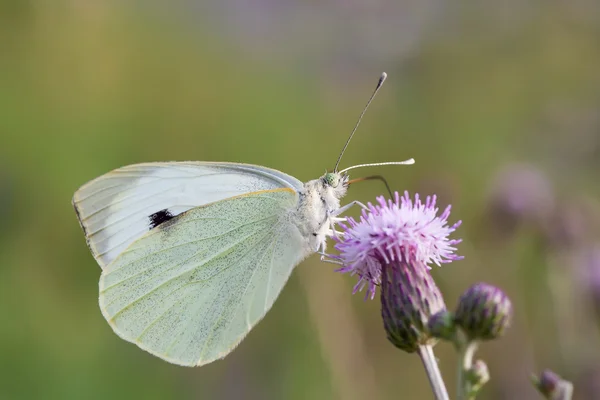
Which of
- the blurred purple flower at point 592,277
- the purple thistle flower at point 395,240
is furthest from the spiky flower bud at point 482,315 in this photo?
the blurred purple flower at point 592,277

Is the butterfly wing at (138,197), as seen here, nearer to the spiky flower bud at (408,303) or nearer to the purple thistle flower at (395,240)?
the purple thistle flower at (395,240)

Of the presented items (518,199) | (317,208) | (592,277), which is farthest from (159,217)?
(592,277)

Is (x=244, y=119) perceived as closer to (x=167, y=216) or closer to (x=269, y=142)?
(x=269, y=142)

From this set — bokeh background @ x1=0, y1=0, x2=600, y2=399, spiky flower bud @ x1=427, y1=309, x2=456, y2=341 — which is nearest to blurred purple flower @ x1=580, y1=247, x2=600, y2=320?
bokeh background @ x1=0, y1=0, x2=600, y2=399

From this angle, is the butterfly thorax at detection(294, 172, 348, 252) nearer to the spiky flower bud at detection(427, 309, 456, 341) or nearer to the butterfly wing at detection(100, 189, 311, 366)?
the butterfly wing at detection(100, 189, 311, 366)

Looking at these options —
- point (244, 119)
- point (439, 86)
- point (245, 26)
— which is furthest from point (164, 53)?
point (439, 86)

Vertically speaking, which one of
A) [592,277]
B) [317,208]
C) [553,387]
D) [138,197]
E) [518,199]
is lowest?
[592,277]

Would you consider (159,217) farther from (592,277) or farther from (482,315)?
(592,277)
